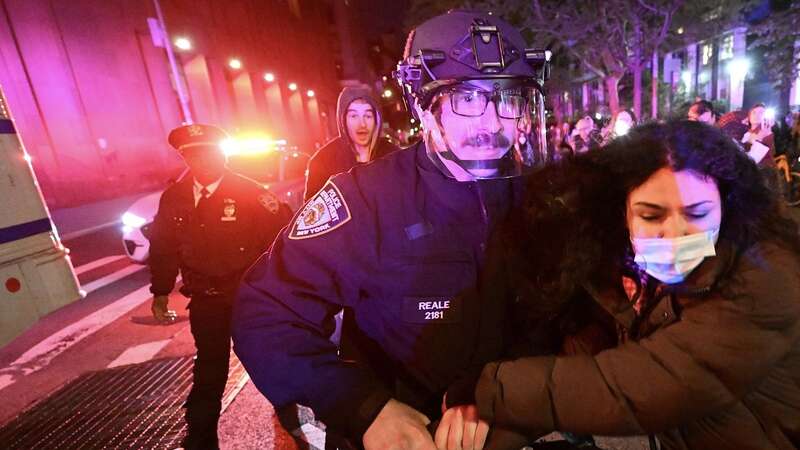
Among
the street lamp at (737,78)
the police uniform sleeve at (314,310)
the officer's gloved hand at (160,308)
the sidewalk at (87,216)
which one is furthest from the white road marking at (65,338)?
the street lamp at (737,78)

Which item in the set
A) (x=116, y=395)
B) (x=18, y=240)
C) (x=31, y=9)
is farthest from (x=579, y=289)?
(x=31, y=9)

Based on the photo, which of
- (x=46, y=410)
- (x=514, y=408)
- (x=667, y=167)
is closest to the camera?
(x=514, y=408)

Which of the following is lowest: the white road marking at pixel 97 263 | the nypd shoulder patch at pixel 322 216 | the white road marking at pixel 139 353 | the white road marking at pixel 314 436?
the white road marking at pixel 139 353

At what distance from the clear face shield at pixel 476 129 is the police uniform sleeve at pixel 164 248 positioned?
211 cm

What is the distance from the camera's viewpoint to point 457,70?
4.05 ft

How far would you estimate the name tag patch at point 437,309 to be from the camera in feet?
3.81

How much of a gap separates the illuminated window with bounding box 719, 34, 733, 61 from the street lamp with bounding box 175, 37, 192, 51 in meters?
25.9

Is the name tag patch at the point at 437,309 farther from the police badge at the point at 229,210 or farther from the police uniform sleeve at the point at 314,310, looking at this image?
the police badge at the point at 229,210

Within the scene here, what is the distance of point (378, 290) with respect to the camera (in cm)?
122

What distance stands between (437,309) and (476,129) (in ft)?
1.75

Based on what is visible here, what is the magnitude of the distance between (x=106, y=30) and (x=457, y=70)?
1802 centimetres

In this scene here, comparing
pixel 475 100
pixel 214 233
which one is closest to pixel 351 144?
pixel 214 233

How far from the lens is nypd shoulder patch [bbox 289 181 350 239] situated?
119 centimetres

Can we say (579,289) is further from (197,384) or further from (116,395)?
(116,395)
